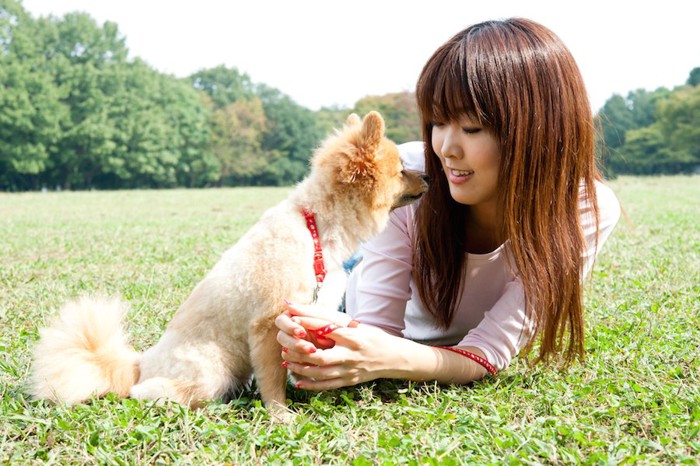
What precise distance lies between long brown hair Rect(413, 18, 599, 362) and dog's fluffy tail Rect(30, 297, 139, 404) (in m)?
1.62

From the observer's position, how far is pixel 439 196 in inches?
112

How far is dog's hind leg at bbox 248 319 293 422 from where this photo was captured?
7.59ft

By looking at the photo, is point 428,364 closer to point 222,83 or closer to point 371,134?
point 371,134

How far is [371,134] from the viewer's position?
2.61 m

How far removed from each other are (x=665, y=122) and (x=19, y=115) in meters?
49.8

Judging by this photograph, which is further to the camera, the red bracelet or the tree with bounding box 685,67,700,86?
the tree with bounding box 685,67,700,86

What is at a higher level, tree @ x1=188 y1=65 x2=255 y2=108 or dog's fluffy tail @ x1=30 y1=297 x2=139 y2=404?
tree @ x1=188 y1=65 x2=255 y2=108

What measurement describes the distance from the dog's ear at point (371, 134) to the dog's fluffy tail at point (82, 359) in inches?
49.9

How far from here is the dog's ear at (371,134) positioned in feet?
8.49

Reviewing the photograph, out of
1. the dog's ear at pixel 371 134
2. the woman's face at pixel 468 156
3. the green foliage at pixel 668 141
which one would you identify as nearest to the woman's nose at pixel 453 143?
the woman's face at pixel 468 156

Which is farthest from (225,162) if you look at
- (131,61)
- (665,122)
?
(665,122)

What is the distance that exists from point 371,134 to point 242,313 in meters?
0.94

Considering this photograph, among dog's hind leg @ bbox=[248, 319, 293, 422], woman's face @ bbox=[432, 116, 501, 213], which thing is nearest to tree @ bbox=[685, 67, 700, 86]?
woman's face @ bbox=[432, 116, 501, 213]

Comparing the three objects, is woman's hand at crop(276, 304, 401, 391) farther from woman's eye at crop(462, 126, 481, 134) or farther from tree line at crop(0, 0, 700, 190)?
tree line at crop(0, 0, 700, 190)
